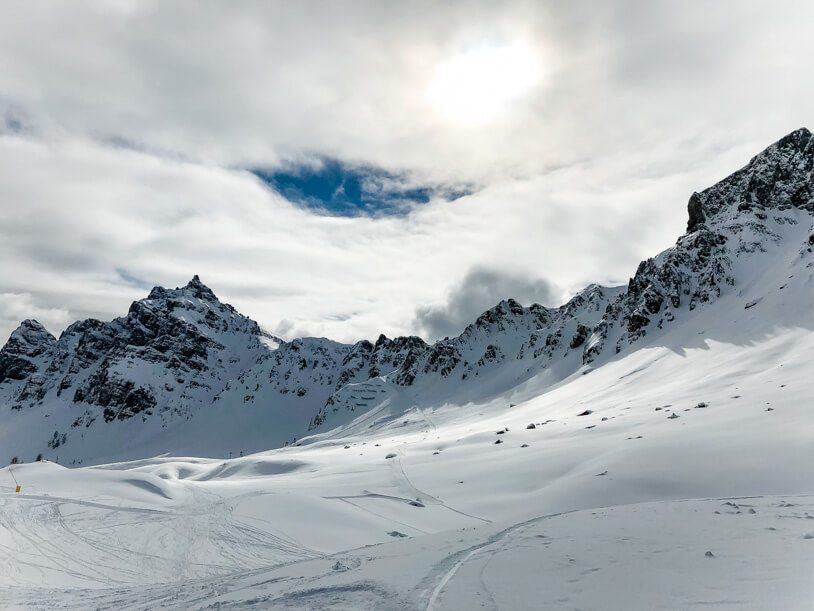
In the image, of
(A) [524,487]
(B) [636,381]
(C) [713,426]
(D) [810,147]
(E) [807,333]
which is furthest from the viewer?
(D) [810,147]

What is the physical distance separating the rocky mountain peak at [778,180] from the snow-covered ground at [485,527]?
334 ft

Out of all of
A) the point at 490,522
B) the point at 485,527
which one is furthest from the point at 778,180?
the point at 485,527

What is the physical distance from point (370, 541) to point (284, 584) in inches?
341

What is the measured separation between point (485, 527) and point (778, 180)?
147m

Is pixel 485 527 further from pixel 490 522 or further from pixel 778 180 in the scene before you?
pixel 778 180

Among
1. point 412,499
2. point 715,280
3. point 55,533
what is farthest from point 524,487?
point 715,280

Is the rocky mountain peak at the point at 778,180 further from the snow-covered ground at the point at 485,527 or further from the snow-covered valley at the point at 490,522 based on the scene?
the snow-covered ground at the point at 485,527

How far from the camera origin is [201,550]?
66.4 feet

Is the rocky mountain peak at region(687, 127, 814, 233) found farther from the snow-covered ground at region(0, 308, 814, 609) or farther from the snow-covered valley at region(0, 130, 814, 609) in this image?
the snow-covered ground at region(0, 308, 814, 609)

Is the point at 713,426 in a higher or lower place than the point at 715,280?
lower

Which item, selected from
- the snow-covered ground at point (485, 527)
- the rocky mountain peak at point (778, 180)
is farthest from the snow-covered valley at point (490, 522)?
the rocky mountain peak at point (778, 180)

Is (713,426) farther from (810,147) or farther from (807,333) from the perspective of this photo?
(810,147)

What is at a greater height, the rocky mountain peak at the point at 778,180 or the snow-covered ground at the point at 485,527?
the rocky mountain peak at the point at 778,180

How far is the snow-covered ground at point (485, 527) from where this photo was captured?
1202cm
